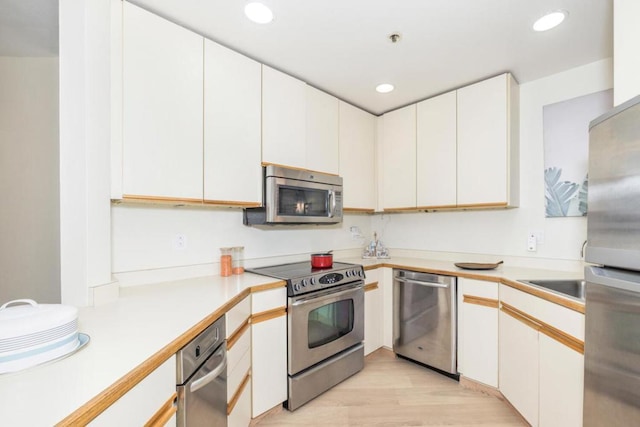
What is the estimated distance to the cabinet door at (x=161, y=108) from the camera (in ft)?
4.94

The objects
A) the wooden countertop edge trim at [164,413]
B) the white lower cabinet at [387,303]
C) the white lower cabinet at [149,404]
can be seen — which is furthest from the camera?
the white lower cabinet at [387,303]

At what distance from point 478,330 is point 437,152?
1.46 metres

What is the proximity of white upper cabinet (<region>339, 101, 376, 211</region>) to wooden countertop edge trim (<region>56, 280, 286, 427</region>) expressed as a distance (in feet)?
5.99

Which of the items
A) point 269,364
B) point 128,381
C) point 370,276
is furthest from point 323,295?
point 128,381

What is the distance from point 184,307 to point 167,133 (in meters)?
0.94

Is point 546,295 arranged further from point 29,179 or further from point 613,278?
point 29,179

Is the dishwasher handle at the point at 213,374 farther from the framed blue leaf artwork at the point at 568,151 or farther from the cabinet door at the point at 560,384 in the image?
the framed blue leaf artwork at the point at 568,151

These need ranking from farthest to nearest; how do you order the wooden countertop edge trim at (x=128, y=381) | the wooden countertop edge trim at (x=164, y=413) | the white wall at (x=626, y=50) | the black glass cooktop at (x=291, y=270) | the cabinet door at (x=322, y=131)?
the cabinet door at (x=322, y=131), the black glass cooktop at (x=291, y=270), the white wall at (x=626, y=50), the wooden countertop edge trim at (x=164, y=413), the wooden countertop edge trim at (x=128, y=381)

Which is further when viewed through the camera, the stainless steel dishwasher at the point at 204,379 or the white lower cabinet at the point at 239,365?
the white lower cabinet at the point at 239,365

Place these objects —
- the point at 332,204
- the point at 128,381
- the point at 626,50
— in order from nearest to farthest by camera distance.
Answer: the point at 128,381 < the point at 626,50 < the point at 332,204

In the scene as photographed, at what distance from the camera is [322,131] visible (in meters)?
2.52

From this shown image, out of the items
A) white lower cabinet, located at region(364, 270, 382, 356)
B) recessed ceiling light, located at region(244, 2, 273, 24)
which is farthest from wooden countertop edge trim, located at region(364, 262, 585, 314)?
recessed ceiling light, located at region(244, 2, 273, 24)

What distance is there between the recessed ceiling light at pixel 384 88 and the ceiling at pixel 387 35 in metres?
0.07

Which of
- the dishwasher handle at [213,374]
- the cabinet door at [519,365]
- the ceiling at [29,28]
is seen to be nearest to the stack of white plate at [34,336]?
the dishwasher handle at [213,374]
